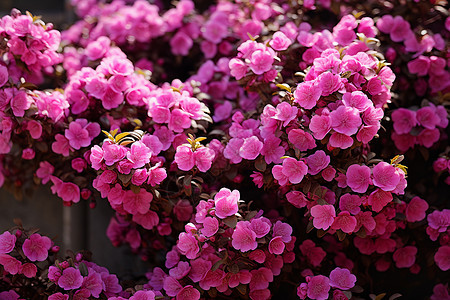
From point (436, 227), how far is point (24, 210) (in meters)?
1.87

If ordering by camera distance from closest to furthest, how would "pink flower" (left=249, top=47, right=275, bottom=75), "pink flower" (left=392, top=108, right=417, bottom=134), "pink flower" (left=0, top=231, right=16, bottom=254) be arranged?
"pink flower" (left=0, top=231, right=16, bottom=254) < "pink flower" (left=249, top=47, right=275, bottom=75) < "pink flower" (left=392, top=108, right=417, bottom=134)

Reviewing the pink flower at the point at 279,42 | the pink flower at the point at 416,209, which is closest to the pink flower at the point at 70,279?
the pink flower at the point at 279,42

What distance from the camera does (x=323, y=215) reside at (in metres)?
1.30

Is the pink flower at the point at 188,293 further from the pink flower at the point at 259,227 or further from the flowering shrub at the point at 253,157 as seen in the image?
the pink flower at the point at 259,227

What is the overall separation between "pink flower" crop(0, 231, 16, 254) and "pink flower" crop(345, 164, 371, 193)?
3.02 ft

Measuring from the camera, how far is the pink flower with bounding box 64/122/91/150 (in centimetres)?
150

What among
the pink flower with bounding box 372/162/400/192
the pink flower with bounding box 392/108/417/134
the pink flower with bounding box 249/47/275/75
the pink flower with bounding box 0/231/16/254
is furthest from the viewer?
the pink flower with bounding box 392/108/417/134

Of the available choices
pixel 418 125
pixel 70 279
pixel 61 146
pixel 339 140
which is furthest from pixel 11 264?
pixel 418 125

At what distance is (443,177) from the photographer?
68.5 inches

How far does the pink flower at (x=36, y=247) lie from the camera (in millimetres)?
1392

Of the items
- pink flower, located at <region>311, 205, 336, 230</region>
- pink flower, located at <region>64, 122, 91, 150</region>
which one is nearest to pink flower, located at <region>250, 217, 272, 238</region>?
pink flower, located at <region>311, 205, 336, 230</region>

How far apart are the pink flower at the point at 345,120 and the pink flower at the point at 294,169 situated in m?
0.13

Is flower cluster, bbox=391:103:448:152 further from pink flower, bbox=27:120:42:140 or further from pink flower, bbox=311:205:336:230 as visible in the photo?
pink flower, bbox=27:120:42:140

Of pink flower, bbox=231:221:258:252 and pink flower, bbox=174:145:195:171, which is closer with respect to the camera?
pink flower, bbox=231:221:258:252
